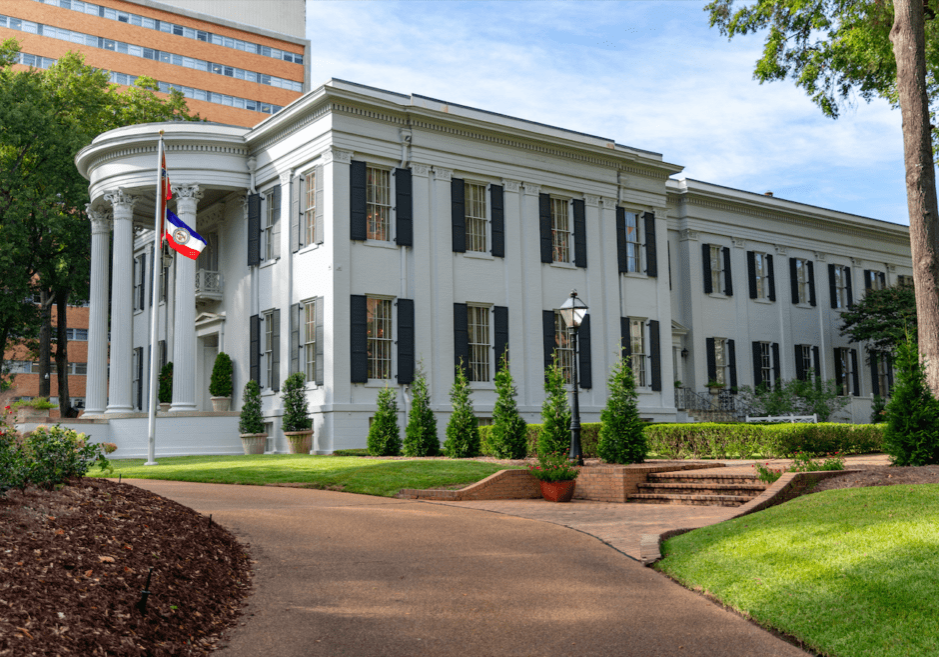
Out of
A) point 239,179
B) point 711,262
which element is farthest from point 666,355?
point 239,179

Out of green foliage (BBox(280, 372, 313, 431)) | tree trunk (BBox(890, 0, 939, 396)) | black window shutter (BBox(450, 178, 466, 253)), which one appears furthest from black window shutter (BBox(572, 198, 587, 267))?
tree trunk (BBox(890, 0, 939, 396))

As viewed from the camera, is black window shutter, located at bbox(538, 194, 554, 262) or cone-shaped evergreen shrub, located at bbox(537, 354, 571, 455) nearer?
cone-shaped evergreen shrub, located at bbox(537, 354, 571, 455)

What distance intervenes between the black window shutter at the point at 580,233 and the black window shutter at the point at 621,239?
1.51 m

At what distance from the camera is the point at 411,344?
25.1m

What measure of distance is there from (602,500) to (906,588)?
337 inches

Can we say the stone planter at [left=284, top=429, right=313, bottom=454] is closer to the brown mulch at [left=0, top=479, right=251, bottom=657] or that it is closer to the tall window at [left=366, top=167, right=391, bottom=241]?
the tall window at [left=366, top=167, right=391, bottom=241]

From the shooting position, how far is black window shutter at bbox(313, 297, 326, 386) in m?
24.1

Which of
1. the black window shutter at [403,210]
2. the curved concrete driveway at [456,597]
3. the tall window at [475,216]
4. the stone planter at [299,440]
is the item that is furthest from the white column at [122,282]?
the curved concrete driveway at [456,597]

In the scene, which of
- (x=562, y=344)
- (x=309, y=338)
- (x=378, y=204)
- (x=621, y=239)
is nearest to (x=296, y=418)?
(x=309, y=338)

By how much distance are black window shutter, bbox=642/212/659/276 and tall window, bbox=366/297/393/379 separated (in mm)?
10937

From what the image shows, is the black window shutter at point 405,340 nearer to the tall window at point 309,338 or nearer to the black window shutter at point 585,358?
the tall window at point 309,338

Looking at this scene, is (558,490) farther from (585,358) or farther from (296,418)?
(585,358)

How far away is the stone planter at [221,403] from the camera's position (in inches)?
1079

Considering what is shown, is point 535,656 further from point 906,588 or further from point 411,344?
point 411,344
